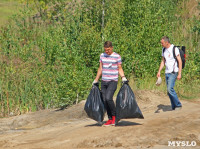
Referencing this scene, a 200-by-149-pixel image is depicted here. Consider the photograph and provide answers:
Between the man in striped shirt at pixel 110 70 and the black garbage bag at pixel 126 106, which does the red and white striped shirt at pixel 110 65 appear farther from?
the black garbage bag at pixel 126 106

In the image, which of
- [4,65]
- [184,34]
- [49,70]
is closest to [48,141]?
[49,70]

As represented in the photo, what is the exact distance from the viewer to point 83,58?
14.8m

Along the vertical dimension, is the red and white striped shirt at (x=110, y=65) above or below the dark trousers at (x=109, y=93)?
above

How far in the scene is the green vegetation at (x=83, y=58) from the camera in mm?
13648

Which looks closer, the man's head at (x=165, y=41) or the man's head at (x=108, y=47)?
the man's head at (x=108, y=47)

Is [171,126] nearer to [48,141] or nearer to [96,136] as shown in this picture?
[96,136]

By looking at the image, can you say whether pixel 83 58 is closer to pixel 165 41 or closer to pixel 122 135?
pixel 165 41

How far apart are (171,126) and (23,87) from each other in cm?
825

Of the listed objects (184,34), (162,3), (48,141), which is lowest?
(48,141)

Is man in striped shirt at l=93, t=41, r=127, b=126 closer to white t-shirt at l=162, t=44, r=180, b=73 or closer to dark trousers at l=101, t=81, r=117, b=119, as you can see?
dark trousers at l=101, t=81, r=117, b=119

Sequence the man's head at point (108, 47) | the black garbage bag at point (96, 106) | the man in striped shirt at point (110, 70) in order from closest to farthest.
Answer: the man's head at point (108, 47), the man in striped shirt at point (110, 70), the black garbage bag at point (96, 106)

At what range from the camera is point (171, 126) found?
7746 mm

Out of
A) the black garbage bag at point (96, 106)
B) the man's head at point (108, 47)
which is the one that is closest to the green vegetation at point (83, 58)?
the black garbage bag at point (96, 106)

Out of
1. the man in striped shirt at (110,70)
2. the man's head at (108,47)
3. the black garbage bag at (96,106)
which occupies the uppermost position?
the man's head at (108,47)
